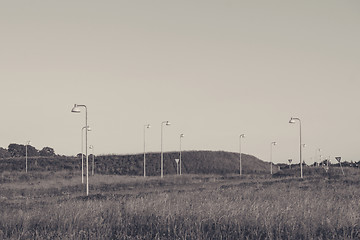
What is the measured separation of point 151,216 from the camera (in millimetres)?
12930

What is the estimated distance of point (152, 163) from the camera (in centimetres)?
11694

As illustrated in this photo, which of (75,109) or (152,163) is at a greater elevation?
(75,109)

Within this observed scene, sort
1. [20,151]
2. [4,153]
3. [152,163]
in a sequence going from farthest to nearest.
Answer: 1. [20,151]
2. [4,153]
3. [152,163]

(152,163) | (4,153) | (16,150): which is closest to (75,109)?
(152,163)

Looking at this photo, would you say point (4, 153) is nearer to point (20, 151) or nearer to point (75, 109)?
point (20, 151)

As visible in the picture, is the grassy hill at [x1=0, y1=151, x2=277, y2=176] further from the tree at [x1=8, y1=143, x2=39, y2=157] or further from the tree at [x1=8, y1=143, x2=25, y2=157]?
the tree at [x1=8, y1=143, x2=25, y2=157]

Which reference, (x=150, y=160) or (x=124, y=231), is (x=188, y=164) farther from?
(x=124, y=231)

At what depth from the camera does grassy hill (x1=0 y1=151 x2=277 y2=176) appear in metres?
103

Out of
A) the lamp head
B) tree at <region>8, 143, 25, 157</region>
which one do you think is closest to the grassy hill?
tree at <region>8, 143, 25, 157</region>

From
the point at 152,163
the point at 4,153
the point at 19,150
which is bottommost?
the point at 152,163

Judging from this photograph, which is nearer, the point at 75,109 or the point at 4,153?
the point at 75,109

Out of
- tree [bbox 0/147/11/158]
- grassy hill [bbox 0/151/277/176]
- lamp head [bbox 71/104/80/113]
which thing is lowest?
grassy hill [bbox 0/151/277/176]

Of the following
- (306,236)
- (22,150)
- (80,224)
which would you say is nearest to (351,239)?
(306,236)

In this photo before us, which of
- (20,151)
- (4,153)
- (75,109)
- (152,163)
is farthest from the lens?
(20,151)
